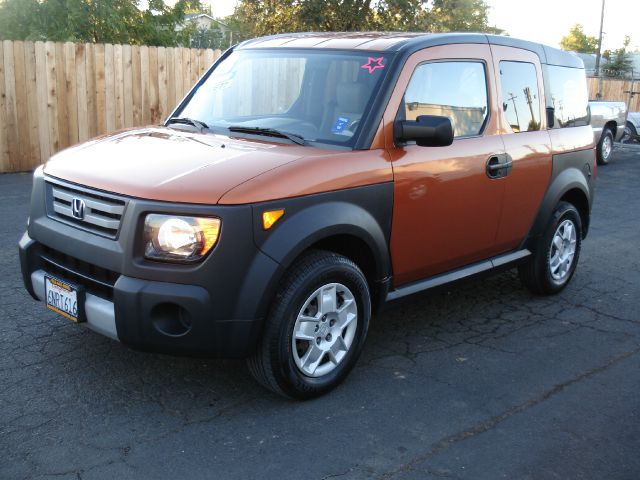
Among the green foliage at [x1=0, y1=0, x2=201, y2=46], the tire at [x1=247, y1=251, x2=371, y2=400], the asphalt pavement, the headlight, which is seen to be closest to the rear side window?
the asphalt pavement

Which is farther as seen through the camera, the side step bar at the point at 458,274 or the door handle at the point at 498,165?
the door handle at the point at 498,165

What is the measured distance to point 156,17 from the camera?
18.9m

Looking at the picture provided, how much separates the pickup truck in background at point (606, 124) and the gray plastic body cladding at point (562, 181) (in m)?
9.69

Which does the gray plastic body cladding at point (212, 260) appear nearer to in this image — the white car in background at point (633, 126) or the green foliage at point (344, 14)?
the white car in background at point (633, 126)

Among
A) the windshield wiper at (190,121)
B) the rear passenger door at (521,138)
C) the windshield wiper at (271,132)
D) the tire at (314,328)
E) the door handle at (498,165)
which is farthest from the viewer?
the rear passenger door at (521,138)

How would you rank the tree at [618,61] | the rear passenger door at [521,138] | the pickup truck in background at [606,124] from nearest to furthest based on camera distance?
1. the rear passenger door at [521,138]
2. the pickup truck in background at [606,124]
3. the tree at [618,61]

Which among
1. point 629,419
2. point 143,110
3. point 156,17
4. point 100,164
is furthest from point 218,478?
point 156,17

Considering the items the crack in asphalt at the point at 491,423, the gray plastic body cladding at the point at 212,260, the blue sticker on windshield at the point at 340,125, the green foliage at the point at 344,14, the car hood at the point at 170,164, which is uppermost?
the green foliage at the point at 344,14

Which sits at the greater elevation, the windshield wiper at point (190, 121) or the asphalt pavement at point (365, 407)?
the windshield wiper at point (190, 121)

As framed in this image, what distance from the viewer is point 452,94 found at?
482 centimetres

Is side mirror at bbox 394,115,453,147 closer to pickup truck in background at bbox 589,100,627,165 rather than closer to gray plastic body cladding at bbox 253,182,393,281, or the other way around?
gray plastic body cladding at bbox 253,182,393,281

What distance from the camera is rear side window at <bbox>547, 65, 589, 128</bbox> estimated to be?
5.88m

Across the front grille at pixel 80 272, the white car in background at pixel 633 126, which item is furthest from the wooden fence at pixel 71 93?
the white car in background at pixel 633 126

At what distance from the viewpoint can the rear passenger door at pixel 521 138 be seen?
520cm
